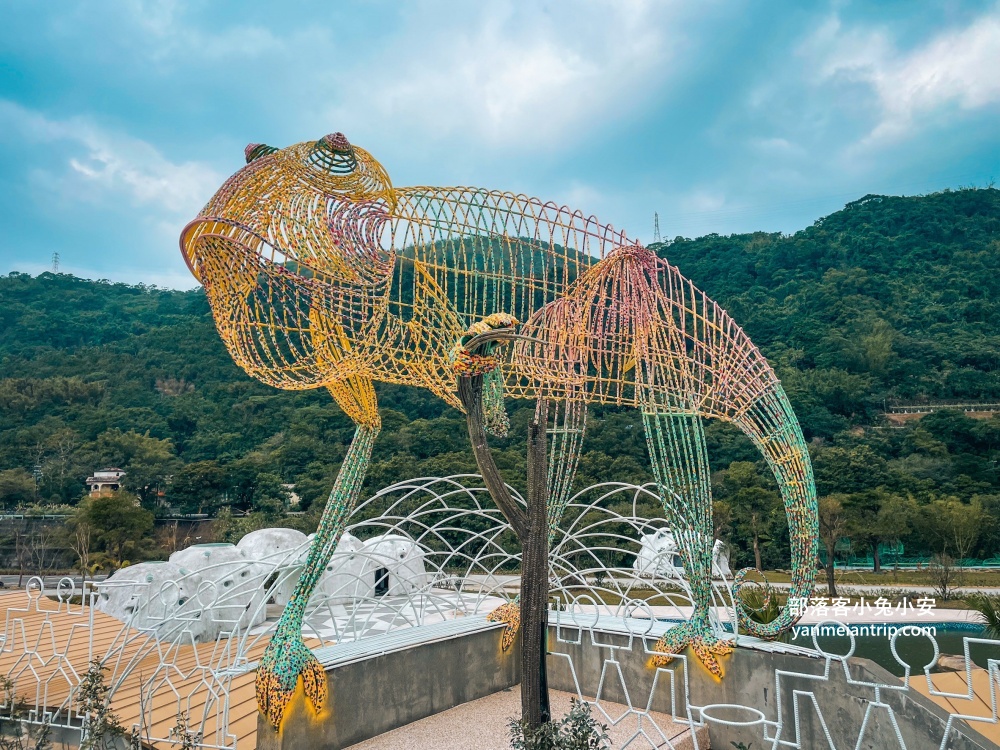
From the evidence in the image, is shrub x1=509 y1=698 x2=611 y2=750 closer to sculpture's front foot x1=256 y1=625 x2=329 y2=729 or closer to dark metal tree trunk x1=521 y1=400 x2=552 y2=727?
dark metal tree trunk x1=521 y1=400 x2=552 y2=727

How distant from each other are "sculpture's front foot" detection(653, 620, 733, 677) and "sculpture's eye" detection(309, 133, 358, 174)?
6.66 m

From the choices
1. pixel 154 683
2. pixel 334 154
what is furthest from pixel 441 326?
pixel 154 683

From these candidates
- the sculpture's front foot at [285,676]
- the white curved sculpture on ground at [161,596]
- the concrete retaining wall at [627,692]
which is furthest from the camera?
the white curved sculpture on ground at [161,596]

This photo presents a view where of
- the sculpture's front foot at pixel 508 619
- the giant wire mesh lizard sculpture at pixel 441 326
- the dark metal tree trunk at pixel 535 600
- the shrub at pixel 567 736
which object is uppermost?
the giant wire mesh lizard sculpture at pixel 441 326

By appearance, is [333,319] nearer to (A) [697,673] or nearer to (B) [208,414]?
(A) [697,673]

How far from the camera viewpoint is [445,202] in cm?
823

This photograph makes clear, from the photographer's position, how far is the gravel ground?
7.64 metres

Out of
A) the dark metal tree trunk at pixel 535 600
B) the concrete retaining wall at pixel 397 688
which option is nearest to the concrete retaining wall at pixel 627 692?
the concrete retaining wall at pixel 397 688

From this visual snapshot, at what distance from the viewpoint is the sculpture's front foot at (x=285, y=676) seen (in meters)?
6.80

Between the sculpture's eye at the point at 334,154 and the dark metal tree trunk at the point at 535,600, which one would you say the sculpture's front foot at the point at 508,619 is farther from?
the sculpture's eye at the point at 334,154

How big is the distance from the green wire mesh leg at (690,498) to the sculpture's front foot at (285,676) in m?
3.88

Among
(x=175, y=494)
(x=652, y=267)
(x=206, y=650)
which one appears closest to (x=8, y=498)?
(x=175, y=494)

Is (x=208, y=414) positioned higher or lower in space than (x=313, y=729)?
higher

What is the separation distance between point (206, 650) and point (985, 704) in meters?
10.7
